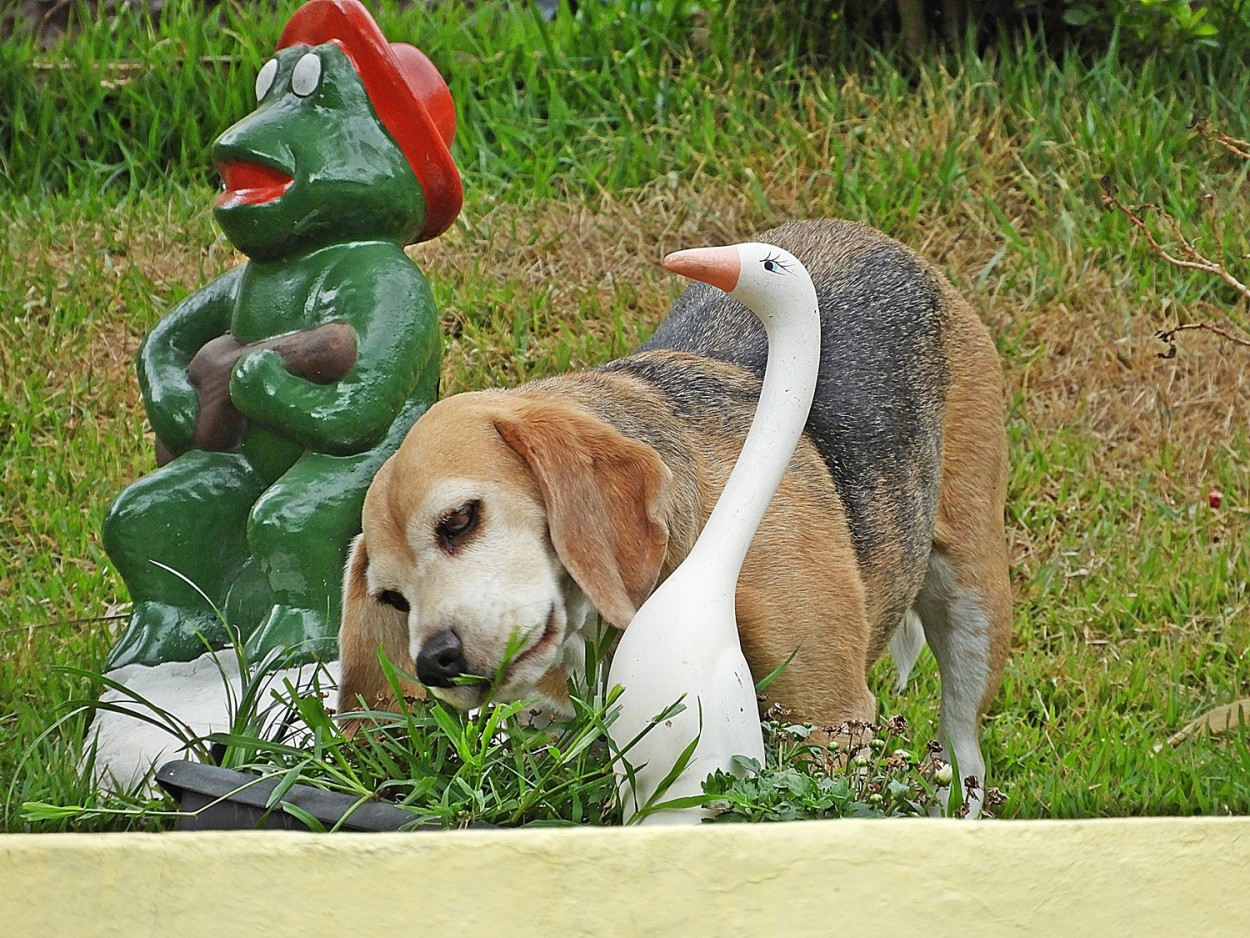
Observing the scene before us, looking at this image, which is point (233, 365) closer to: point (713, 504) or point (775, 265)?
point (713, 504)

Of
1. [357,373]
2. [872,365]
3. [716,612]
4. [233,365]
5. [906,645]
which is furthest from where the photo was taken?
[906,645]

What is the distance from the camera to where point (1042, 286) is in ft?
18.9

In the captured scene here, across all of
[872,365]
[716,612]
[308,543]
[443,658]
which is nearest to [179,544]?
[308,543]

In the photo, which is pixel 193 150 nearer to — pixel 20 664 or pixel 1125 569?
pixel 20 664

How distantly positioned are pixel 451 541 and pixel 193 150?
4429mm

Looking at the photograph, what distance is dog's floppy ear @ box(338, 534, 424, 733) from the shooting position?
9.47 ft

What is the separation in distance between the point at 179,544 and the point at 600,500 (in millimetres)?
1198

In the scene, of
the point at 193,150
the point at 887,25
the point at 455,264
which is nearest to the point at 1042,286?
the point at 887,25

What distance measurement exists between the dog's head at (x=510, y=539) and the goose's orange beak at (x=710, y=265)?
1.01ft

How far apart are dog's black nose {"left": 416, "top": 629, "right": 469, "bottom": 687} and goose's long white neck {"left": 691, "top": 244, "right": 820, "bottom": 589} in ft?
1.32

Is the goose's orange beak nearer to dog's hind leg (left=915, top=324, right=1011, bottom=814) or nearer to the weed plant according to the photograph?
the weed plant

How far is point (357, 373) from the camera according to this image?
10.4ft

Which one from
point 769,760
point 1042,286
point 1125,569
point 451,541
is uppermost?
point 451,541

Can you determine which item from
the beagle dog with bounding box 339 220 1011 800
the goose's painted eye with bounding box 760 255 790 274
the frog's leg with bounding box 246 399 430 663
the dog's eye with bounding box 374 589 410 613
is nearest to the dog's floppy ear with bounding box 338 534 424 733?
the beagle dog with bounding box 339 220 1011 800
